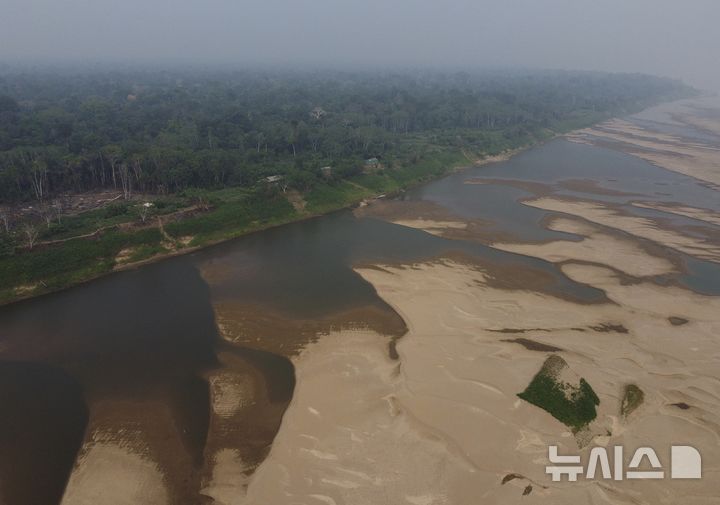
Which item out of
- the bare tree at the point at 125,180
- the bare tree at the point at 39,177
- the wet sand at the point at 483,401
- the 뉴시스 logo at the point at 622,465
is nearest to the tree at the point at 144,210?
the bare tree at the point at 125,180

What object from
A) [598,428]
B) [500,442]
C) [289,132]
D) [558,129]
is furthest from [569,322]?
[558,129]

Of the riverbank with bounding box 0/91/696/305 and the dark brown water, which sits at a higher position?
the riverbank with bounding box 0/91/696/305

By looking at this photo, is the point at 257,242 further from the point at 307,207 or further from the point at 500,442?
the point at 500,442

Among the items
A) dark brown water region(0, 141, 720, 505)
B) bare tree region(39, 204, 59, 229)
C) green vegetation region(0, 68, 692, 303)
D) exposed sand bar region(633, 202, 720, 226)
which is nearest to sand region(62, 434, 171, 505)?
dark brown water region(0, 141, 720, 505)

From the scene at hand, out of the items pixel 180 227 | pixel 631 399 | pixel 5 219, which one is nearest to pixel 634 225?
pixel 631 399

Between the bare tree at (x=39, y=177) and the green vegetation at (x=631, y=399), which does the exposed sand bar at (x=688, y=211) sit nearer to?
the green vegetation at (x=631, y=399)

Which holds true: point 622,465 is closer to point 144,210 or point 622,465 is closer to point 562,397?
point 562,397

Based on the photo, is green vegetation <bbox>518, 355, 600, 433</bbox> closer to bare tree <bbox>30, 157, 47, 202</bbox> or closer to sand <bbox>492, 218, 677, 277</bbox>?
sand <bbox>492, 218, 677, 277</bbox>

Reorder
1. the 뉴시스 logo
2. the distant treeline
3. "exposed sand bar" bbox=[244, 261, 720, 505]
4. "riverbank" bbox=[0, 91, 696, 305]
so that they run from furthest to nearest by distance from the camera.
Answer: the distant treeline
"riverbank" bbox=[0, 91, 696, 305]
the 뉴시스 logo
"exposed sand bar" bbox=[244, 261, 720, 505]
